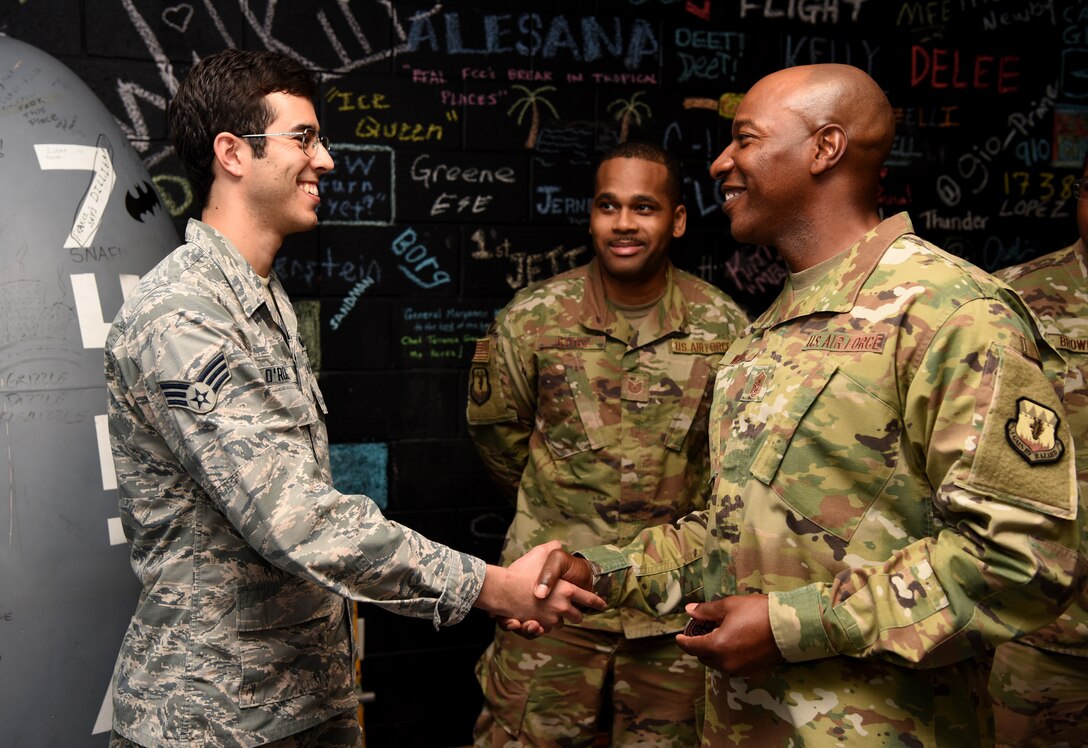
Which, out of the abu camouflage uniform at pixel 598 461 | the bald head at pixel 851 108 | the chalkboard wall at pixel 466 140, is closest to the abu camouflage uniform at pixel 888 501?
the bald head at pixel 851 108

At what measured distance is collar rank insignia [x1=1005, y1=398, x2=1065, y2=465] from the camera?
1.32m

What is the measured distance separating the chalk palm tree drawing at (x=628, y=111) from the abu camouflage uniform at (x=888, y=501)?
172cm

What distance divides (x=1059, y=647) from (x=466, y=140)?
7.16 ft

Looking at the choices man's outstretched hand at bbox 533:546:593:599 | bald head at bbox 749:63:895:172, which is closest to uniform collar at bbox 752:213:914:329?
bald head at bbox 749:63:895:172

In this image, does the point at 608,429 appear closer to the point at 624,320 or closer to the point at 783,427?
the point at 624,320

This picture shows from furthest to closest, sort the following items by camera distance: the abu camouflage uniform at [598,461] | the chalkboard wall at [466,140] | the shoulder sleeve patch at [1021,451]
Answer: the chalkboard wall at [466,140], the abu camouflage uniform at [598,461], the shoulder sleeve patch at [1021,451]

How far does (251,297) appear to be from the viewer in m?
1.69

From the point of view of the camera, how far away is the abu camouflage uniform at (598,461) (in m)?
2.51

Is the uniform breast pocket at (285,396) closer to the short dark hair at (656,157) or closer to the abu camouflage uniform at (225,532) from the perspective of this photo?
the abu camouflage uniform at (225,532)

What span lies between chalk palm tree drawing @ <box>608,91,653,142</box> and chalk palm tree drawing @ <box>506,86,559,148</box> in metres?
0.22

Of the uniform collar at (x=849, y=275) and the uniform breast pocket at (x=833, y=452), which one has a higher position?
the uniform collar at (x=849, y=275)

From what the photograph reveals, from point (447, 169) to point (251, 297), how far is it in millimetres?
1578

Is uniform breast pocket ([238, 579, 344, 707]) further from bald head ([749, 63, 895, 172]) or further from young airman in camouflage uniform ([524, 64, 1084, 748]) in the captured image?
bald head ([749, 63, 895, 172])

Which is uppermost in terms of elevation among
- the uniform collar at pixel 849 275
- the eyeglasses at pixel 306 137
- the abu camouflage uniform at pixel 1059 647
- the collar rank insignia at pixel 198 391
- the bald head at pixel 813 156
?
the eyeglasses at pixel 306 137
